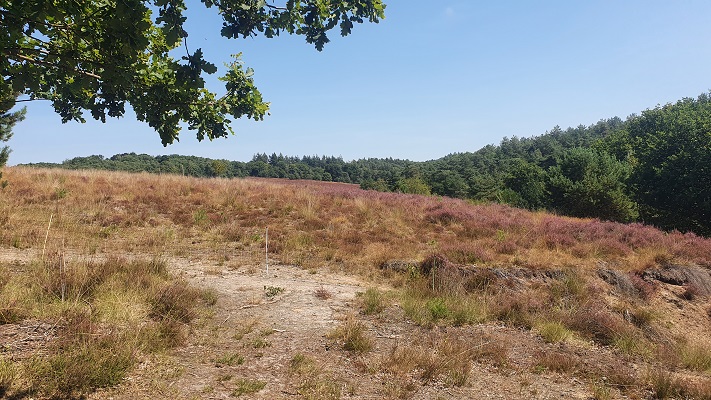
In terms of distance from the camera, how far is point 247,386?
431 cm

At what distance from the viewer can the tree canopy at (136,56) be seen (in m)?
3.03

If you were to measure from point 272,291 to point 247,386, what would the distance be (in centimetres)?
378

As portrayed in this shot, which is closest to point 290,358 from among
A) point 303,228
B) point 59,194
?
point 303,228

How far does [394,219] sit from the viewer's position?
17.3 m

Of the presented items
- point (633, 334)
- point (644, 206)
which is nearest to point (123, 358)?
point (633, 334)

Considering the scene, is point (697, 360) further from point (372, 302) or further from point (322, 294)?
point (322, 294)

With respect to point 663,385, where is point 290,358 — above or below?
above

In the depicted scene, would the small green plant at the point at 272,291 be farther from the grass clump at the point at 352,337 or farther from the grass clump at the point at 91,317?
the grass clump at the point at 352,337

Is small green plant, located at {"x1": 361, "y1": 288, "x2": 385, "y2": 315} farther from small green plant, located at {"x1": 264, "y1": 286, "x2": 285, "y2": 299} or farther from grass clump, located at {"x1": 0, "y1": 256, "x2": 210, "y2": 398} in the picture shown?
grass clump, located at {"x1": 0, "y1": 256, "x2": 210, "y2": 398}

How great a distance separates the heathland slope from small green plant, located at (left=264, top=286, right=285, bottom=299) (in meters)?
0.09

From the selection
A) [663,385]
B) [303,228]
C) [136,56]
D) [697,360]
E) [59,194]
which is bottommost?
[697,360]

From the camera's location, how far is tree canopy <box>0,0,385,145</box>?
3025 mm

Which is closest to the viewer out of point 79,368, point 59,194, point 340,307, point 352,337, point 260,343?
point 79,368

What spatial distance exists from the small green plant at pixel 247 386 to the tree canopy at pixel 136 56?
115 inches
